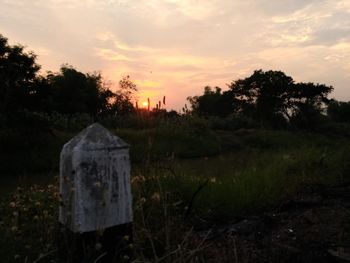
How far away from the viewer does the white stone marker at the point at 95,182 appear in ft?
8.88

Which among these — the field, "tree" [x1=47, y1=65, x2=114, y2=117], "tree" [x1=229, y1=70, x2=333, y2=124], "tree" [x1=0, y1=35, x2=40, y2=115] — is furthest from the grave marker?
"tree" [x1=229, y1=70, x2=333, y2=124]

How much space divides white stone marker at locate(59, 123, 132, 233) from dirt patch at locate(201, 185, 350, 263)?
0.78m

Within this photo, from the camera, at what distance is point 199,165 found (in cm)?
1173

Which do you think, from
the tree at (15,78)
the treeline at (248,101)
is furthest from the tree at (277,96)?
the tree at (15,78)

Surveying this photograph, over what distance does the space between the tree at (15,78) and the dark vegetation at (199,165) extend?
1.4 inches

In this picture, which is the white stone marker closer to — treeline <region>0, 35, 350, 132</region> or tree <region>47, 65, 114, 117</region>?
treeline <region>0, 35, 350, 132</region>

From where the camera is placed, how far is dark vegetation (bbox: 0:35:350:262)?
3.47 meters

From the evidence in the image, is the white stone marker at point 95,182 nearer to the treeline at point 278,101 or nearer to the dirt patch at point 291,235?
the dirt patch at point 291,235

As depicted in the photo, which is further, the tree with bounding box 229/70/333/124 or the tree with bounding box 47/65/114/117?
the tree with bounding box 229/70/333/124

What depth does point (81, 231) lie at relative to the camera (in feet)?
8.86

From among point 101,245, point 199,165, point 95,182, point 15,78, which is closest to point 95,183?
point 95,182

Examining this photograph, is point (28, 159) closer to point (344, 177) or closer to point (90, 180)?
point (344, 177)

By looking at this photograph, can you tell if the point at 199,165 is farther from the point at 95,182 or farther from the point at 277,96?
the point at 277,96

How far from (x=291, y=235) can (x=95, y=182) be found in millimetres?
1883
